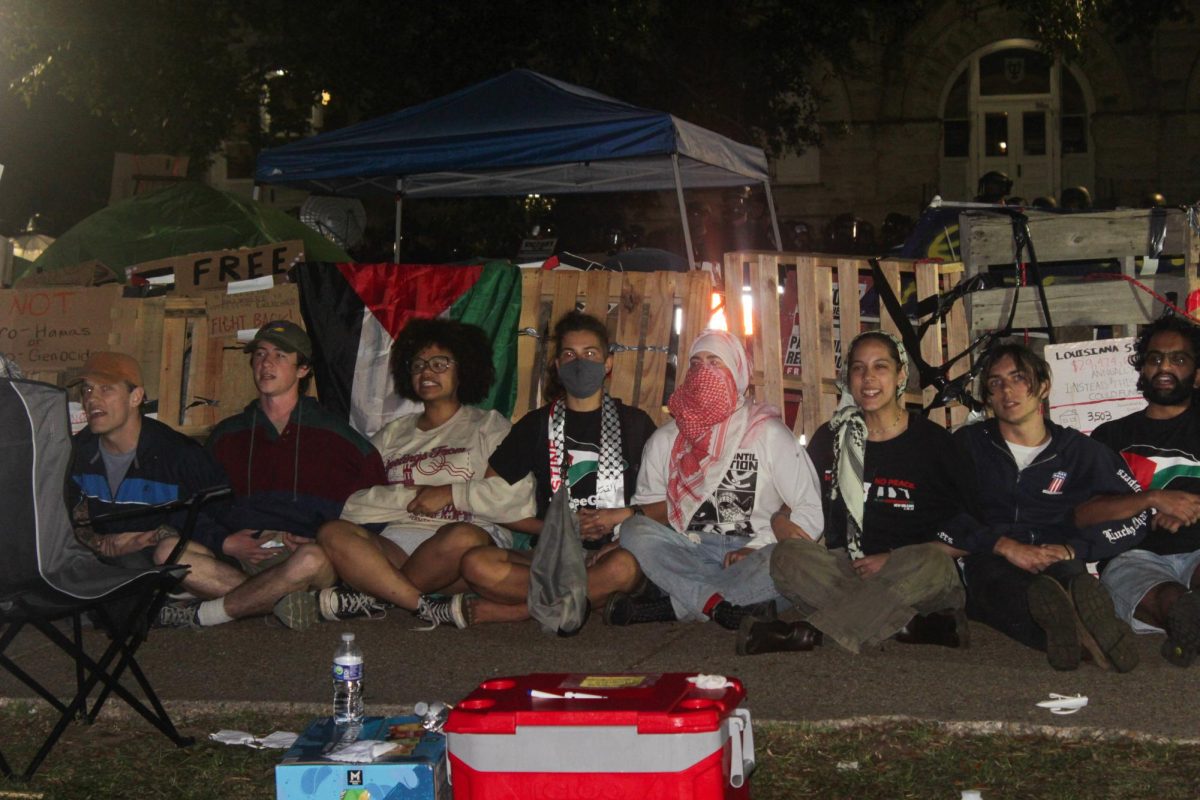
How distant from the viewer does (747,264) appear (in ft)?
26.6

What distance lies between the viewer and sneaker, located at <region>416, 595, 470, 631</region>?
6.60m

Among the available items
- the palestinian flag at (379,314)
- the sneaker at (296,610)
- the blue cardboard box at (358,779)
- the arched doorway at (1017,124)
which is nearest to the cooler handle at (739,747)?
the blue cardboard box at (358,779)

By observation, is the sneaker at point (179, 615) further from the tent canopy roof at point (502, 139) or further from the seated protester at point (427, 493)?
the tent canopy roof at point (502, 139)

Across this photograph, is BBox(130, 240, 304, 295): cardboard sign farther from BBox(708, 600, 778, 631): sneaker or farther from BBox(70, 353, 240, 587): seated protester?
BBox(708, 600, 778, 631): sneaker

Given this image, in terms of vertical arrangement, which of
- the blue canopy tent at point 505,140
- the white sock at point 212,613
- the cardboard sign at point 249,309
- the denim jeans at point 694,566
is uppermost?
the blue canopy tent at point 505,140

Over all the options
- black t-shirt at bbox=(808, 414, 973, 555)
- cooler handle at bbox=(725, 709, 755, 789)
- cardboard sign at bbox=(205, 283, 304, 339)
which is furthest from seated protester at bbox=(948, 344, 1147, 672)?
cardboard sign at bbox=(205, 283, 304, 339)

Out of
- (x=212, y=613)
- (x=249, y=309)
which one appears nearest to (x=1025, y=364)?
(x=212, y=613)

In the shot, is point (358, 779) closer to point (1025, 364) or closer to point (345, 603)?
point (345, 603)

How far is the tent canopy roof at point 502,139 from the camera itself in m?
9.78

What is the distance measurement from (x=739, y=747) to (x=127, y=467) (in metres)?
3.82

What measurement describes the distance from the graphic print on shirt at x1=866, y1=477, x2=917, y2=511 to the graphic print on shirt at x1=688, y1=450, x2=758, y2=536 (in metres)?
Result: 0.54

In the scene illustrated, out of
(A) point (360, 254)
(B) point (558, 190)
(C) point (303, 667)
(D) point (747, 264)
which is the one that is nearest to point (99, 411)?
(C) point (303, 667)

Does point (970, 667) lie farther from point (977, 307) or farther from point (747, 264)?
point (747, 264)

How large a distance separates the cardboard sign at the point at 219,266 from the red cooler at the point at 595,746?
5717 mm
